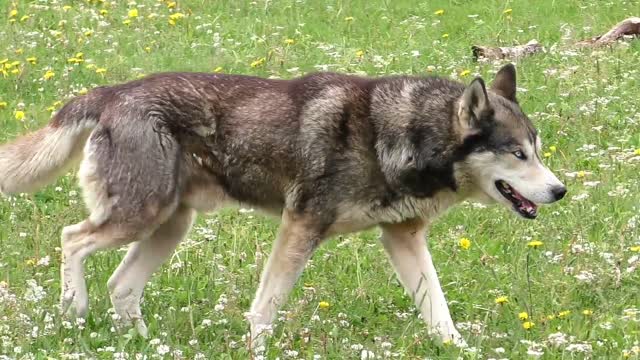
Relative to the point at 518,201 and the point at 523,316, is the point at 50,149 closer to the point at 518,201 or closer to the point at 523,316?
the point at 518,201

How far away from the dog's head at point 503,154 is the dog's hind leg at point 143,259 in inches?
62.0

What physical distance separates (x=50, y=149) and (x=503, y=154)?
93.9 inches

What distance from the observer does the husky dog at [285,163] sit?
6.69 meters

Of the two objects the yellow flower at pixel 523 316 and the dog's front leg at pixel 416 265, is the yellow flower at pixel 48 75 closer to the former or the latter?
the dog's front leg at pixel 416 265

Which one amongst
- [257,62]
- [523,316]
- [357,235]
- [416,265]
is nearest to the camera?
[523,316]

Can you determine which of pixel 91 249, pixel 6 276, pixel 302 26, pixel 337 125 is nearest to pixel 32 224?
pixel 6 276

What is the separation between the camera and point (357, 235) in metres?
8.25

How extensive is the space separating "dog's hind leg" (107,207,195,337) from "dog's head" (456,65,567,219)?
157cm

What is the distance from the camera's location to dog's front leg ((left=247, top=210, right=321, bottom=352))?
6672mm

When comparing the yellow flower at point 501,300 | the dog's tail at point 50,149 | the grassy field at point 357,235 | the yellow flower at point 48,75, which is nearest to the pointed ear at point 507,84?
the grassy field at point 357,235

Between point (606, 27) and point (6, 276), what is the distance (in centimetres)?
781

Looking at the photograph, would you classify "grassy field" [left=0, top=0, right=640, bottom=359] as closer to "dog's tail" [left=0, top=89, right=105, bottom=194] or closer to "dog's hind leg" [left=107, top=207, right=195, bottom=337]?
"dog's hind leg" [left=107, top=207, right=195, bottom=337]

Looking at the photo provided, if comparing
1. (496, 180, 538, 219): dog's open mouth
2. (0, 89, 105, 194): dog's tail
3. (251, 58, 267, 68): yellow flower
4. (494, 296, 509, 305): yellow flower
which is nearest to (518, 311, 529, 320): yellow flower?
(494, 296, 509, 305): yellow flower

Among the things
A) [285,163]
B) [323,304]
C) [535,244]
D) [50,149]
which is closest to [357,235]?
[535,244]
